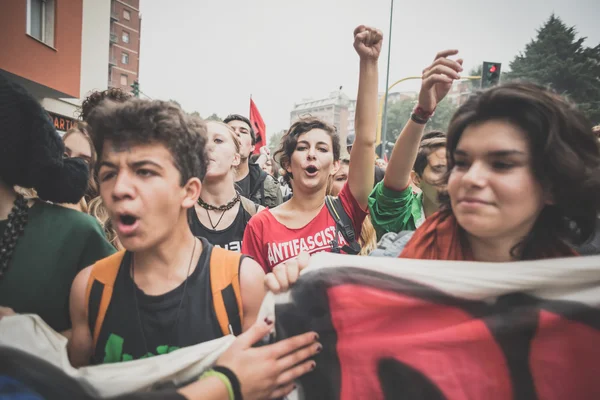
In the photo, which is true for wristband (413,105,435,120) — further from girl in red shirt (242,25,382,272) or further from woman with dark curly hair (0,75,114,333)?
woman with dark curly hair (0,75,114,333)

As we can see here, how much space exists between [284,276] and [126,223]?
61cm

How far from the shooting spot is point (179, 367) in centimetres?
119

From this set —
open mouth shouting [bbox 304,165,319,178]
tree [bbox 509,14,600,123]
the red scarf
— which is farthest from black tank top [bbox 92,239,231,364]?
tree [bbox 509,14,600,123]

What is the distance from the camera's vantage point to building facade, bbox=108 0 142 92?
5088 centimetres

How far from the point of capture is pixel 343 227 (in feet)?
7.82

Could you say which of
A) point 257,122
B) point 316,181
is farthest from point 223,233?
point 257,122

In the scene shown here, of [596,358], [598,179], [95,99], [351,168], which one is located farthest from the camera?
[95,99]

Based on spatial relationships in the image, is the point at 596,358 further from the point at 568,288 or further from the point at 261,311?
the point at 261,311

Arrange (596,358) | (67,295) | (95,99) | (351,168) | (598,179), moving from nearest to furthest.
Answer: (596,358) < (598,179) < (67,295) < (351,168) < (95,99)

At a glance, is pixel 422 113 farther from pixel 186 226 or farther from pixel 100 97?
pixel 100 97

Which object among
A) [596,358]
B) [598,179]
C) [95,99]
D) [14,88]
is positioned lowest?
[596,358]

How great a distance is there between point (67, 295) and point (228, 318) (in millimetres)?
714

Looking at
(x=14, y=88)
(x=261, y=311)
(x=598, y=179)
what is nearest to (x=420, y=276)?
(x=261, y=311)

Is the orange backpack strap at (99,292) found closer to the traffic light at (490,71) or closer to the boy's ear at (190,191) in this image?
the boy's ear at (190,191)
